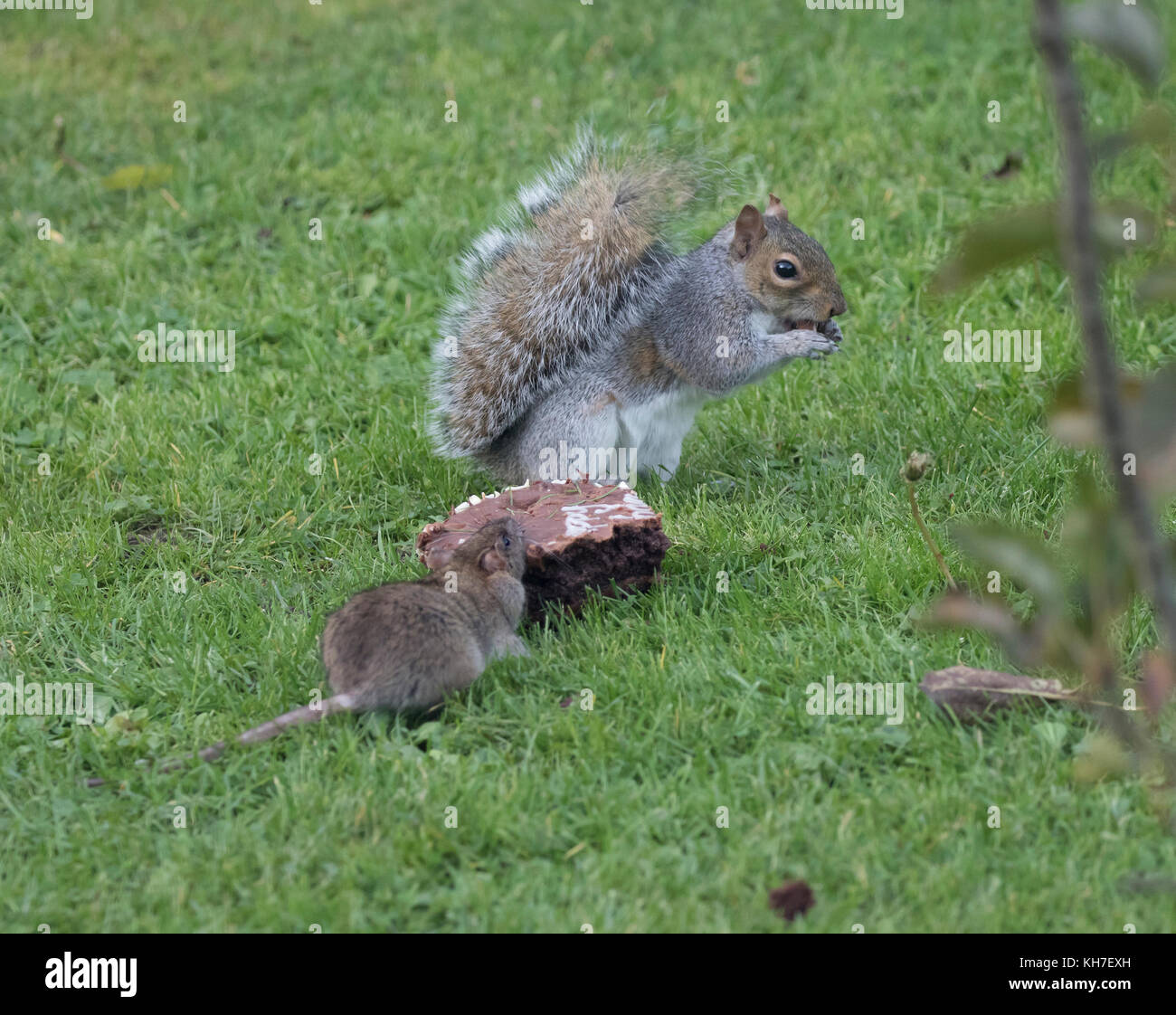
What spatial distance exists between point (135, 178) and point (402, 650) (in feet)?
12.2

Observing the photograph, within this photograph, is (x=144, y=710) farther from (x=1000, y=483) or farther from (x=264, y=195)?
(x=264, y=195)

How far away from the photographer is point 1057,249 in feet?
3.58

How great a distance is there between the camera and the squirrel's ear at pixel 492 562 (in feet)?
9.22

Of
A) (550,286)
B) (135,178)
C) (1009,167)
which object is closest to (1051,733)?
(550,286)

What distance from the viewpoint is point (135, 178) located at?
5.51 meters

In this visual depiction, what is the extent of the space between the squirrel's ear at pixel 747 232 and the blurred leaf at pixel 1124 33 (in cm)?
269

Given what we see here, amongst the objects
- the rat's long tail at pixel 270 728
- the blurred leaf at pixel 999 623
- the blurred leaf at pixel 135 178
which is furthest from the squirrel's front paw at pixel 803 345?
the blurred leaf at pixel 135 178

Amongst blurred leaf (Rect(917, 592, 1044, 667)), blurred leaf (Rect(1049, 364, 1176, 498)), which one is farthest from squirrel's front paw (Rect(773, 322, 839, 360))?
blurred leaf (Rect(1049, 364, 1176, 498))

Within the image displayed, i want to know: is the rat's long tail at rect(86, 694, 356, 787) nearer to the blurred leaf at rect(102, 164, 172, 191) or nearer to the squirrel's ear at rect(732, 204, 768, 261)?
the squirrel's ear at rect(732, 204, 768, 261)

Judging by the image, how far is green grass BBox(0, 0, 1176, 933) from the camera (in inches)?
86.3

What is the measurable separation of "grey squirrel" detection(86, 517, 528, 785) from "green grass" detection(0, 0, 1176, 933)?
0.18ft

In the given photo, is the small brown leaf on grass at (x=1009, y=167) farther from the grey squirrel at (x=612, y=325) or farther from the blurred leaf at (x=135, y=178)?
the blurred leaf at (x=135, y=178)

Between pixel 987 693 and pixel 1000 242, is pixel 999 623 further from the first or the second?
pixel 987 693
